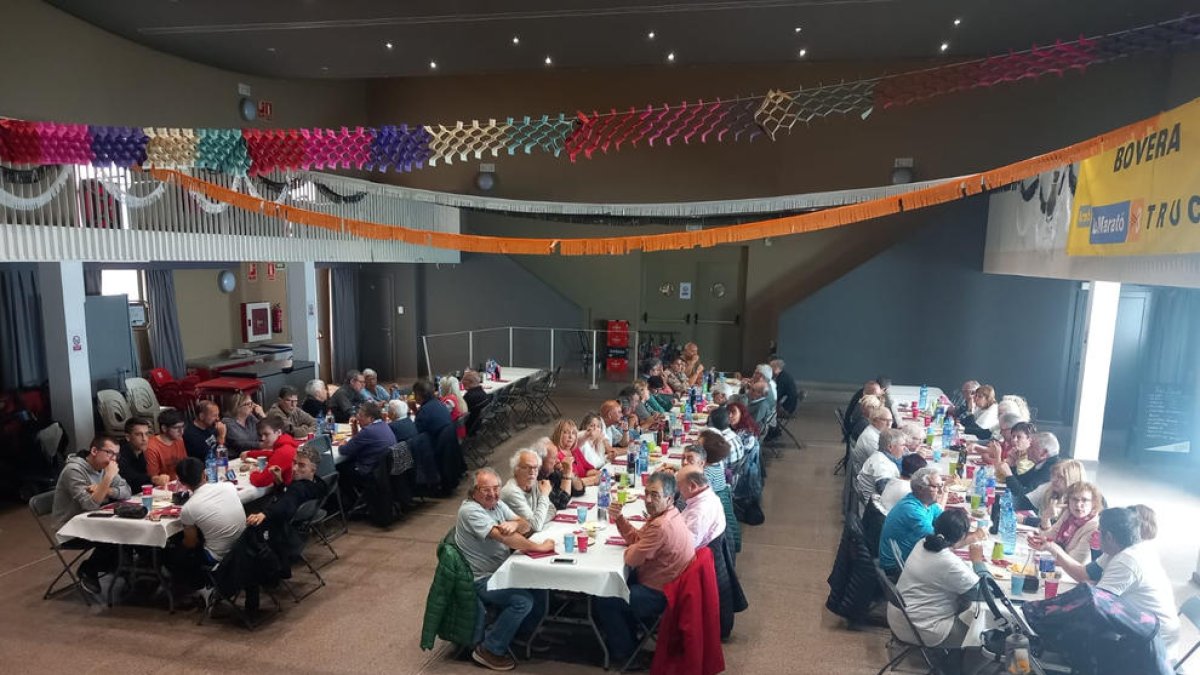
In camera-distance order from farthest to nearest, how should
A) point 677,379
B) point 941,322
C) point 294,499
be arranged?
point 941,322 < point 677,379 < point 294,499

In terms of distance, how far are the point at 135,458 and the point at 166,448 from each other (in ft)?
0.81

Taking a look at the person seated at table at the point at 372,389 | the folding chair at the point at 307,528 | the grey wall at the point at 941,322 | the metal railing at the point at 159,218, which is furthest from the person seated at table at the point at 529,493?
the grey wall at the point at 941,322

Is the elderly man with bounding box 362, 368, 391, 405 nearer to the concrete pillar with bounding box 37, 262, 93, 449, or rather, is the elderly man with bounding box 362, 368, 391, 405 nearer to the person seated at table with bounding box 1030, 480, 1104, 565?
the concrete pillar with bounding box 37, 262, 93, 449

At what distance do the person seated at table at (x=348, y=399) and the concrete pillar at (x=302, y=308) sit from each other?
4.45 metres

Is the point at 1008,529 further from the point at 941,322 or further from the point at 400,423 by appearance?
the point at 941,322

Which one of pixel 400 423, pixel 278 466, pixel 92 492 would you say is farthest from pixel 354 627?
pixel 400 423

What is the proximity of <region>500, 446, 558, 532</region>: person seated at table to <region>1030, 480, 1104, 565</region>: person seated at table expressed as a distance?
11.2 ft

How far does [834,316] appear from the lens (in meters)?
13.9

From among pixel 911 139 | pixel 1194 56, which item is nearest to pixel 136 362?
pixel 911 139

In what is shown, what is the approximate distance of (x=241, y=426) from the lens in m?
7.36

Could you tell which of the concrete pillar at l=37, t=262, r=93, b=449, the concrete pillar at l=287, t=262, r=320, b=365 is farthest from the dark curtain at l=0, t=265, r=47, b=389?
the concrete pillar at l=287, t=262, r=320, b=365

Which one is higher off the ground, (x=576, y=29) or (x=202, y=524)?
(x=576, y=29)

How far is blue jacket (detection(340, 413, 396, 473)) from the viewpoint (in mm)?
7016

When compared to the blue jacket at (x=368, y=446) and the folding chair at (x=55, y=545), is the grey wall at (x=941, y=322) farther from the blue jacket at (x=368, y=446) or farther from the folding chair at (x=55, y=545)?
the folding chair at (x=55, y=545)
